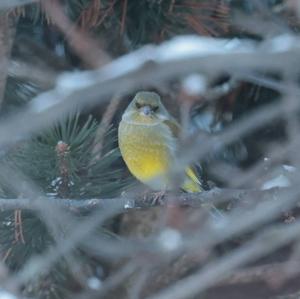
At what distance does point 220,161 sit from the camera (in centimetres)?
385

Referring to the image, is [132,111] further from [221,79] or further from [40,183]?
[40,183]

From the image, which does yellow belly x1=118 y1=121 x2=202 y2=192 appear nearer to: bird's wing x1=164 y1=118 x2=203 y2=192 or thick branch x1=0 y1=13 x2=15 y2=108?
bird's wing x1=164 y1=118 x2=203 y2=192

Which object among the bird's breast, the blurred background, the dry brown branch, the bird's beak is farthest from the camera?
the bird's beak

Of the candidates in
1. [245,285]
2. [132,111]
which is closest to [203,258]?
[245,285]

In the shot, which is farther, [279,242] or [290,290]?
[290,290]

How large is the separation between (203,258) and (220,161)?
437 millimetres

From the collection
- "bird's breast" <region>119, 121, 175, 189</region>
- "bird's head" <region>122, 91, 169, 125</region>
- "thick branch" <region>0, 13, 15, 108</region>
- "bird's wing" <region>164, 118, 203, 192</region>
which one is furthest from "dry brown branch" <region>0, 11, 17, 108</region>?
"bird's wing" <region>164, 118, 203, 192</region>

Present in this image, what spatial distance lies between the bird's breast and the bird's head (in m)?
0.04

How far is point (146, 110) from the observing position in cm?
409

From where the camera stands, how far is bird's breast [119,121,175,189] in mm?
3824

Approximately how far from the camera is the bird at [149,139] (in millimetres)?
3838

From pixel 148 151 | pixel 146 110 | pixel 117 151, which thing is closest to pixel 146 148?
pixel 148 151

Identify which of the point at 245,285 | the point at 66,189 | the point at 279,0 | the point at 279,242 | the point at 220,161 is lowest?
the point at 245,285

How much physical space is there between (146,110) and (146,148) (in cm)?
21
